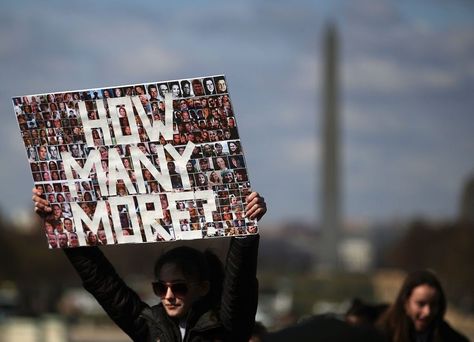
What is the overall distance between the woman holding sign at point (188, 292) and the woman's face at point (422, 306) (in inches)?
61.0

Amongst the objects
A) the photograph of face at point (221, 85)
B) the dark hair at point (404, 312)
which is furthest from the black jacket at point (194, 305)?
the dark hair at point (404, 312)

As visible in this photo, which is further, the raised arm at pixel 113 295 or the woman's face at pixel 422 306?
the woman's face at pixel 422 306

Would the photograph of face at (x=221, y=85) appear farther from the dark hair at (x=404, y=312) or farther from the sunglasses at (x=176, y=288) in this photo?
the dark hair at (x=404, y=312)

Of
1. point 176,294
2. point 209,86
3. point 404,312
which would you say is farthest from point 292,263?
point 209,86

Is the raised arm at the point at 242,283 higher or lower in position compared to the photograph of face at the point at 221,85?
lower

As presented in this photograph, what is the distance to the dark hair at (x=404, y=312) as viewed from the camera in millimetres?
7055

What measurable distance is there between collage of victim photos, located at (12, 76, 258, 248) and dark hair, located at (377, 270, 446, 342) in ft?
5.72

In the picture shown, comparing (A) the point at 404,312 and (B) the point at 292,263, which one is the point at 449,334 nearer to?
(A) the point at 404,312

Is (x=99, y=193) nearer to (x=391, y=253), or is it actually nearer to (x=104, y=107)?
(x=104, y=107)

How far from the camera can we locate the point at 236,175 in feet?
18.4

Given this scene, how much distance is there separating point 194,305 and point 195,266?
0.17 meters

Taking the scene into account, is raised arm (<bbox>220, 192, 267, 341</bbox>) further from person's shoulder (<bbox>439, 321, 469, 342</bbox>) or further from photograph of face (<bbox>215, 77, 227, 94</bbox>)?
person's shoulder (<bbox>439, 321, 469, 342</bbox>)

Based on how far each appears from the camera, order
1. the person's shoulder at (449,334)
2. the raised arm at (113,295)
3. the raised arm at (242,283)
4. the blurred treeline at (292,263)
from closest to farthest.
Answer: the raised arm at (242,283) < the raised arm at (113,295) < the person's shoulder at (449,334) < the blurred treeline at (292,263)

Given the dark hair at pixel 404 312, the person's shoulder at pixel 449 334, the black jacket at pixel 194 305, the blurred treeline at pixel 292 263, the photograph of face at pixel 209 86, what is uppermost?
the photograph of face at pixel 209 86
